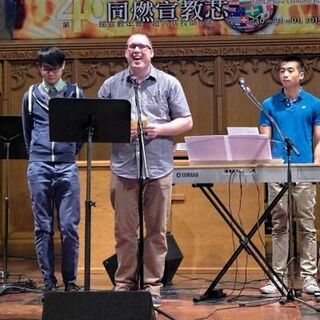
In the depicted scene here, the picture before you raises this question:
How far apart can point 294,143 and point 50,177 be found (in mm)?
1874

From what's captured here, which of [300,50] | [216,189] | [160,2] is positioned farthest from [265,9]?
[216,189]

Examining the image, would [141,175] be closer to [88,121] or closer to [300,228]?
[88,121]

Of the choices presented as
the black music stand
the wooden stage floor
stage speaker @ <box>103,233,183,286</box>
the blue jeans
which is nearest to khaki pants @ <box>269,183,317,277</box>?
the wooden stage floor

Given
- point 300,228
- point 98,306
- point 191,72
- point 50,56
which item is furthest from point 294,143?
point 191,72

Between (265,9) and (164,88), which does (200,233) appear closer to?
(164,88)

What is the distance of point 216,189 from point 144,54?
6.98ft

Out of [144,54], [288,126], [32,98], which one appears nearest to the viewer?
[144,54]

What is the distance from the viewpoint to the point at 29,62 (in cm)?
762

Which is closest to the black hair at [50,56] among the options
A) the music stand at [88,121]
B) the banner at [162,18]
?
the music stand at [88,121]

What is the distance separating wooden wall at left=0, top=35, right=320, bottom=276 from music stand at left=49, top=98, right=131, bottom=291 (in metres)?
3.76

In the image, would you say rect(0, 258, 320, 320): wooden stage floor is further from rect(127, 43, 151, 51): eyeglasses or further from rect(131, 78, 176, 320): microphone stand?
rect(127, 43, 151, 51): eyeglasses

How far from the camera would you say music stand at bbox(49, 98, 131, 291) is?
367 centimetres

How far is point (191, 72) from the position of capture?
7562mm

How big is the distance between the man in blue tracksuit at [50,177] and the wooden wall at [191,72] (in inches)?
117
